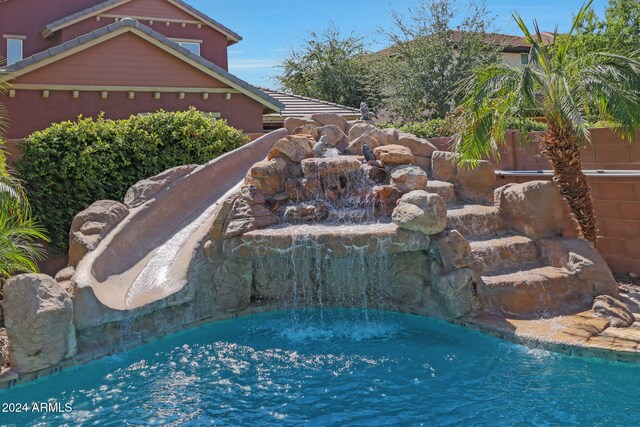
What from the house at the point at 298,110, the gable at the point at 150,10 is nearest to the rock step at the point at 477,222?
the house at the point at 298,110

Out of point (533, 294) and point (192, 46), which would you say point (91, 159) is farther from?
point (192, 46)

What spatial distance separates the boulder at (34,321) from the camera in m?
7.09

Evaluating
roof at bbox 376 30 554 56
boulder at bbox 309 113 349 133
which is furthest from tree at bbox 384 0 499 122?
boulder at bbox 309 113 349 133

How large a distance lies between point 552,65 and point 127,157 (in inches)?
347

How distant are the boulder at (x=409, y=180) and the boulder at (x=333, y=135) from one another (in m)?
2.16

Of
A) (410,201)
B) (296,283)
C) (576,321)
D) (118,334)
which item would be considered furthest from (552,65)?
(118,334)

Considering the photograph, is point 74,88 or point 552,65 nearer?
point 552,65

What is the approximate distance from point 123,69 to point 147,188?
Answer: 25.9 ft

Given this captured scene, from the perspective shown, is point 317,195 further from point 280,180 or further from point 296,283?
point 296,283

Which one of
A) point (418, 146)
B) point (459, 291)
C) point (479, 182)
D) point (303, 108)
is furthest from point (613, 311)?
point (303, 108)

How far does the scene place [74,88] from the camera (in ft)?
52.9

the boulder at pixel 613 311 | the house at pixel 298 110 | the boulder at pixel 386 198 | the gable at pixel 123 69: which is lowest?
the boulder at pixel 613 311

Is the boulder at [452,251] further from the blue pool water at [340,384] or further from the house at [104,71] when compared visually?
the house at [104,71]

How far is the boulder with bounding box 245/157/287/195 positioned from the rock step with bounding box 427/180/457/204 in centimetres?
299
